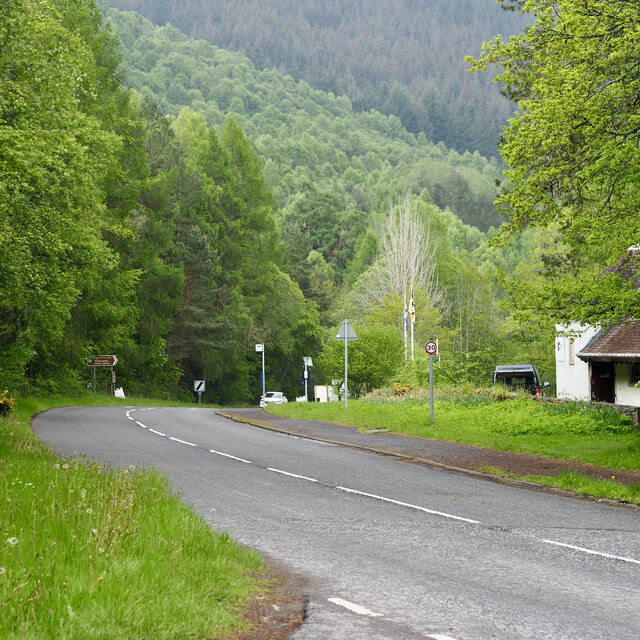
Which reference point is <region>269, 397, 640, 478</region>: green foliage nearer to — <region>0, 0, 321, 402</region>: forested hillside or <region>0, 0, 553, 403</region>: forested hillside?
<region>0, 0, 553, 403</region>: forested hillside

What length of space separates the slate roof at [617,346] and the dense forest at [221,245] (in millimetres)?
4352

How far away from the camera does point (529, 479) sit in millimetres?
15039

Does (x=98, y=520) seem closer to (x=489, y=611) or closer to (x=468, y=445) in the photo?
(x=489, y=611)

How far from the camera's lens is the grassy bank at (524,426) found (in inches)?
673

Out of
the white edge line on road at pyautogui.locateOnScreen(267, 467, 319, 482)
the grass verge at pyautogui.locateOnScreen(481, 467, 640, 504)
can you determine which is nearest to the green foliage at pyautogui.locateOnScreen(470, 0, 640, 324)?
the grass verge at pyautogui.locateOnScreen(481, 467, 640, 504)

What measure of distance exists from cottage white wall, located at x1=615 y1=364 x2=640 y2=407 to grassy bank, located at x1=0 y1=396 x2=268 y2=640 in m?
27.0

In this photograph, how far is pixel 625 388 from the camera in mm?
34156

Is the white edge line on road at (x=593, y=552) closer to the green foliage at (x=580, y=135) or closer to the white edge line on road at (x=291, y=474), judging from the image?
the white edge line on road at (x=291, y=474)

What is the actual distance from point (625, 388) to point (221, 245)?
137 ft

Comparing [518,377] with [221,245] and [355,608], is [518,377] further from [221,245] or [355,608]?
[355,608]

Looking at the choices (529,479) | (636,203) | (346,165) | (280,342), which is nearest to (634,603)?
(529,479)

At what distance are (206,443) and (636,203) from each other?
465 inches

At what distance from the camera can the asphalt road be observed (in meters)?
6.60

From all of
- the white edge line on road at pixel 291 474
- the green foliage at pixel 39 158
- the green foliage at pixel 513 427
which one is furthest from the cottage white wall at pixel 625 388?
the white edge line on road at pixel 291 474
